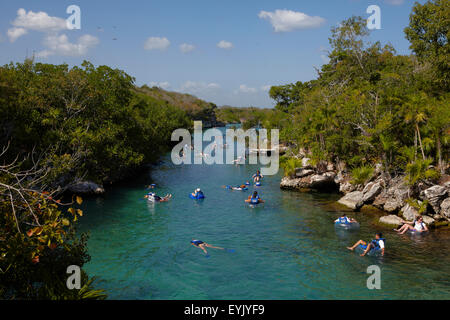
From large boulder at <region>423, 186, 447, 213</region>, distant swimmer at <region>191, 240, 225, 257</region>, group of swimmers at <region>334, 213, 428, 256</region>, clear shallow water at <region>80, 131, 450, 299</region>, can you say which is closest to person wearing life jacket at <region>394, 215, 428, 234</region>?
group of swimmers at <region>334, 213, 428, 256</region>

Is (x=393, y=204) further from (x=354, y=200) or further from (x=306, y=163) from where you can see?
(x=306, y=163)

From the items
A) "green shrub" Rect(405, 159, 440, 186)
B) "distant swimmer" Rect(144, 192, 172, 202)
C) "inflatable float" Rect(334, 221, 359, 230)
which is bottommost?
"inflatable float" Rect(334, 221, 359, 230)

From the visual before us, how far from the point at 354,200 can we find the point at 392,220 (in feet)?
17.2

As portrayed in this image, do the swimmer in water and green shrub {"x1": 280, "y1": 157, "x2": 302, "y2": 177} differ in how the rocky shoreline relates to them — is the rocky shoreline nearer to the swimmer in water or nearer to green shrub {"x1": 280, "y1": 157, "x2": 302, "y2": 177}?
green shrub {"x1": 280, "y1": 157, "x2": 302, "y2": 177}

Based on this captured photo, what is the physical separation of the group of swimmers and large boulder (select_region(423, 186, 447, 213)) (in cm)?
189

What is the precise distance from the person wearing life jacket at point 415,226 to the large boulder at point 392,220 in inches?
33.1

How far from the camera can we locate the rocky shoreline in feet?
82.2

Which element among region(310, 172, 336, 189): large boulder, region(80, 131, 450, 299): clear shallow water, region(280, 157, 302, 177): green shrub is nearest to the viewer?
Result: region(80, 131, 450, 299): clear shallow water

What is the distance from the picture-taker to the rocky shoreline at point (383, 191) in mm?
25047

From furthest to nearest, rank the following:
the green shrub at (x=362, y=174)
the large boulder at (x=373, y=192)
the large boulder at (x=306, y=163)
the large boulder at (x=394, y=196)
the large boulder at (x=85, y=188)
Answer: the large boulder at (x=306, y=163) → the large boulder at (x=85, y=188) → the green shrub at (x=362, y=174) → the large boulder at (x=373, y=192) → the large boulder at (x=394, y=196)

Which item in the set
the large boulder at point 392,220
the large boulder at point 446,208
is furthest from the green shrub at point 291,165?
the large boulder at point 446,208

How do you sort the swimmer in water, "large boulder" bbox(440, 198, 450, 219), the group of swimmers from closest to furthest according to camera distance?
1. the group of swimmers
2. the swimmer in water
3. "large boulder" bbox(440, 198, 450, 219)

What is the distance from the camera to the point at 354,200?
31.0 meters

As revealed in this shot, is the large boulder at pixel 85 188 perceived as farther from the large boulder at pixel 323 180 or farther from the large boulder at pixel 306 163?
the large boulder at pixel 306 163
